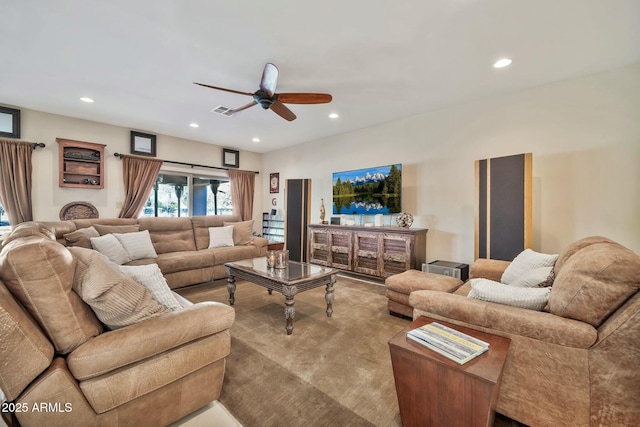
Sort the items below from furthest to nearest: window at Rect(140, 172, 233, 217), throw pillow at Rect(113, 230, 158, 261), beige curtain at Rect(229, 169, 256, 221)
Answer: beige curtain at Rect(229, 169, 256, 221), window at Rect(140, 172, 233, 217), throw pillow at Rect(113, 230, 158, 261)

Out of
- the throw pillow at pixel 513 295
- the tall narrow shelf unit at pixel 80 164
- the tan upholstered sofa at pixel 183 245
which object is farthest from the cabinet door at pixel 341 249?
the tall narrow shelf unit at pixel 80 164

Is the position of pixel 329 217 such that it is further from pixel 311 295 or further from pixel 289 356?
pixel 289 356

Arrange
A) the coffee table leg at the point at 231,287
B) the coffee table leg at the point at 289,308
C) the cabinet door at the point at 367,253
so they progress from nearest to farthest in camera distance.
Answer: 1. the coffee table leg at the point at 289,308
2. the coffee table leg at the point at 231,287
3. the cabinet door at the point at 367,253

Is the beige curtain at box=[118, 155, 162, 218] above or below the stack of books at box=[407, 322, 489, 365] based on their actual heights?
above

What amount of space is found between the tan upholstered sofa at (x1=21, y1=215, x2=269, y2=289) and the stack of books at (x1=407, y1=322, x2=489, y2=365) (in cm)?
349

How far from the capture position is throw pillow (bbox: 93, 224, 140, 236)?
3654mm

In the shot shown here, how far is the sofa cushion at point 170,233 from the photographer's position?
13.7 ft

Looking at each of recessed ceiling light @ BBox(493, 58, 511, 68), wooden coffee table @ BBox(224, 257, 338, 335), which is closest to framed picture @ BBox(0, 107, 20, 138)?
wooden coffee table @ BBox(224, 257, 338, 335)

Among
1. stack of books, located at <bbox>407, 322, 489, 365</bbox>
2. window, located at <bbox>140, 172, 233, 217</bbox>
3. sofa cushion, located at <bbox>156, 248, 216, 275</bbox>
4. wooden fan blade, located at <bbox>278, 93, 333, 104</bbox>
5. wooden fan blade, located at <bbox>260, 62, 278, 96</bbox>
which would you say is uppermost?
wooden fan blade, located at <bbox>260, 62, 278, 96</bbox>

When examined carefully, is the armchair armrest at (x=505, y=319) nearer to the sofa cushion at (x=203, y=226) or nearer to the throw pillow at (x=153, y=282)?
the throw pillow at (x=153, y=282)

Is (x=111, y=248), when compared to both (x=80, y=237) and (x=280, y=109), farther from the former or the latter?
(x=280, y=109)

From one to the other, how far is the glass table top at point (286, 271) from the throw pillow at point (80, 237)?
1831mm

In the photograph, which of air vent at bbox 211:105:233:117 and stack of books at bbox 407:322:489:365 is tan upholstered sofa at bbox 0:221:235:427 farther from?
air vent at bbox 211:105:233:117

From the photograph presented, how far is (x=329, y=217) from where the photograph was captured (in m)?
5.52
